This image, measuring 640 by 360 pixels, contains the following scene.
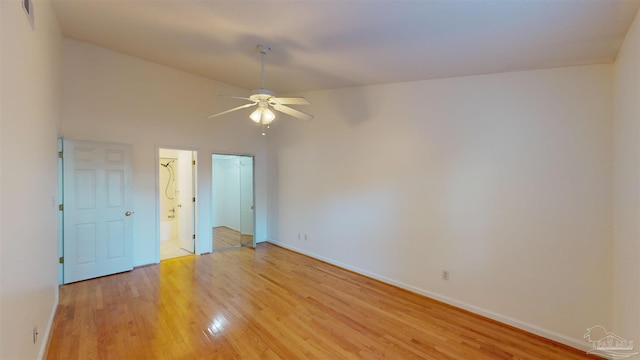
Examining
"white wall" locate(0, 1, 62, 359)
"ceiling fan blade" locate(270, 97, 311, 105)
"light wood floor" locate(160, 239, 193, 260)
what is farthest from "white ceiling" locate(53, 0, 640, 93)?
"light wood floor" locate(160, 239, 193, 260)

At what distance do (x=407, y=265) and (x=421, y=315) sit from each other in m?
0.73

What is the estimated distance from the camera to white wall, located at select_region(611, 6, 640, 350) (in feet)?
5.82

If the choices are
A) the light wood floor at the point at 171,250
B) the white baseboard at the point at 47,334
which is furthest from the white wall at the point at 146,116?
the white baseboard at the point at 47,334

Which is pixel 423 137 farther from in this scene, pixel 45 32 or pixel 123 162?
pixel 123 162

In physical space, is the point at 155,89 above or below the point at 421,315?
above

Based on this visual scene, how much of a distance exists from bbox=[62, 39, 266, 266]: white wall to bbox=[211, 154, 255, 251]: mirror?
1.98 feet

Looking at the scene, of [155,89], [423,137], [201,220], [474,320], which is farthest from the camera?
[201,220]

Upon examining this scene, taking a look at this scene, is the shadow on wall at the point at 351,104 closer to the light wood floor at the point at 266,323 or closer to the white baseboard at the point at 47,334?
the light wood floor at the point at 266,323

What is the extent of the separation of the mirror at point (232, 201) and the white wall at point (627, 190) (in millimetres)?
5243

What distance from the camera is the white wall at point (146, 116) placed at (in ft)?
12.0

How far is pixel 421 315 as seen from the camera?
9.66 feet

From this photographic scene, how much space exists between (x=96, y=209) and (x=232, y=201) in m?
3.56

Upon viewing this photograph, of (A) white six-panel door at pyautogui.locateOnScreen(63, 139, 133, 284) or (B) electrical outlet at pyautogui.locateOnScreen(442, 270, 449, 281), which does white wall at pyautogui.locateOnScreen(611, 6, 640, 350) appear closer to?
(B) electrical outlet at pyautogui.locateOnScreen(442, 270, 449, 281)

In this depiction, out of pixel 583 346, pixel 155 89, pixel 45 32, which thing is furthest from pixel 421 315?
pixel 155 89
